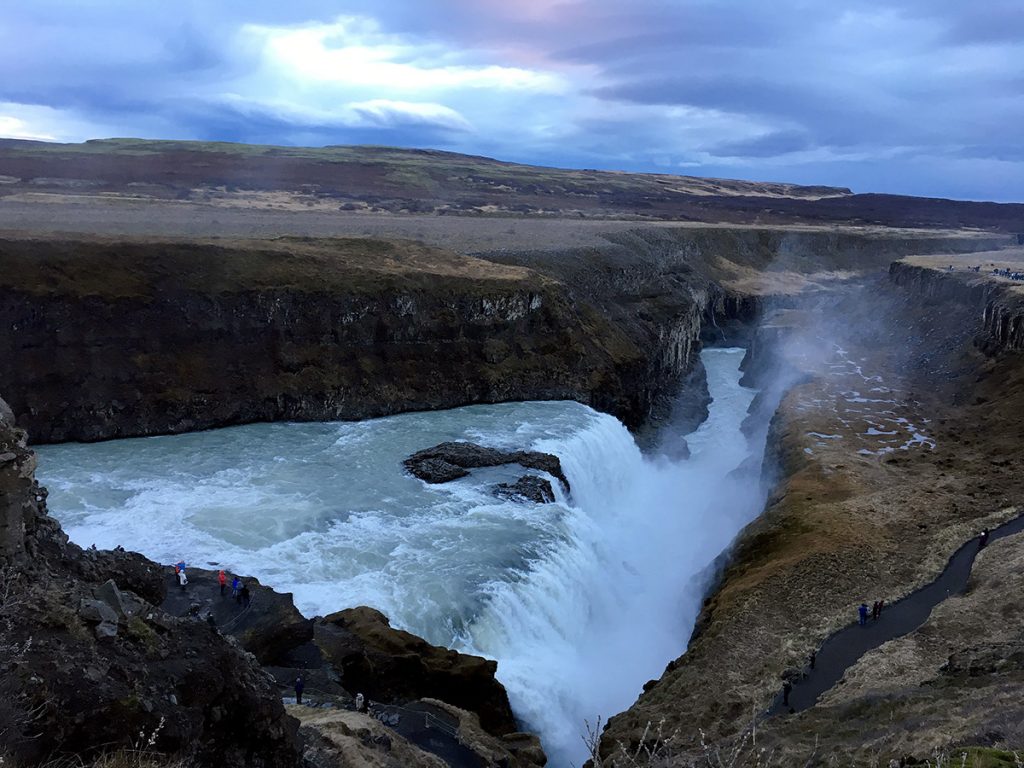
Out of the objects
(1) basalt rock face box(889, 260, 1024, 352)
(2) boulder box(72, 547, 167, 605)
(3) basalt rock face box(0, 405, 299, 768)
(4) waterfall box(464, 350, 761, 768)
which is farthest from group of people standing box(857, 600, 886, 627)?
(1) basalt rock face box(889, 260, 1024, 352)

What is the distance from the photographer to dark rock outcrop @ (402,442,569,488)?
31672mm

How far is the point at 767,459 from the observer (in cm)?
3797

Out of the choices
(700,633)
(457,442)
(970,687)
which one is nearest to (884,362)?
(457,442)

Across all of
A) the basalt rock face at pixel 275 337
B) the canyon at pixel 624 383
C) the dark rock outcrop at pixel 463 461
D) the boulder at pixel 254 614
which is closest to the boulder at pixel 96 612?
the canyon at pixel 624 383

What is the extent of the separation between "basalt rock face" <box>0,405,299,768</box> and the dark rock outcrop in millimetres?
19897

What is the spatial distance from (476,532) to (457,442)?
848 cm

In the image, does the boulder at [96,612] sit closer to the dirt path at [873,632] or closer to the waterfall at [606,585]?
the waterfall at [606,585]

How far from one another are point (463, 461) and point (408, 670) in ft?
47.7

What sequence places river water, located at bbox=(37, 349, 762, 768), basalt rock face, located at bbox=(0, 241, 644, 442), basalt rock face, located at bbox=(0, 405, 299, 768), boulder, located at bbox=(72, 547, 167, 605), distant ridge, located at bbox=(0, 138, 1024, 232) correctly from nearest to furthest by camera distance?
basalt rock face, located at bbox=(0, 405, 299, 768) → boulder, located at bbox=(72, 547, 167, 605) → river water, located at bbox=(37, 349, 762, 768) → basalt rock face, located at bbox=(0, 241, 644, 442) → distant ridge, located at bbox=(0, 138, 1024, 232)

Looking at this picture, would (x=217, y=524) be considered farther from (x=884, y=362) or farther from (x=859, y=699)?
(x=884, y=362)

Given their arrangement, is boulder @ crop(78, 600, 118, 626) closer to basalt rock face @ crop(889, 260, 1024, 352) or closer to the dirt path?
the dirt path

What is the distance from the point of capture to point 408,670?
1881 cm

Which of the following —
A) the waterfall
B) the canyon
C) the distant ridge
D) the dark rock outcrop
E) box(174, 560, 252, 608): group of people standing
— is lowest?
the waterfall

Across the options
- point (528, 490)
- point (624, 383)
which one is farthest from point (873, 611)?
point (624, 383)
